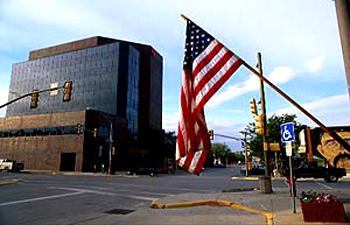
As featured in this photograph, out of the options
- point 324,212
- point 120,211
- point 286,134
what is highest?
point 286,134

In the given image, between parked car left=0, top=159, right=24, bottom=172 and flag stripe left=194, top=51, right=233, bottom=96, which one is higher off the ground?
flag stripe left=194, top=51, right=233, bottom=96

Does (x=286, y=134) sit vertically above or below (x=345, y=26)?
below

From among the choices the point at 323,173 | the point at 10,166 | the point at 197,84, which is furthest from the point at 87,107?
the point at 197,84

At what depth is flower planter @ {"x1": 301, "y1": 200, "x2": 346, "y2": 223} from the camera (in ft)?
27.5

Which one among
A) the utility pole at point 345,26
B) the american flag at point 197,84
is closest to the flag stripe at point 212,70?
the american flag at point 197,84

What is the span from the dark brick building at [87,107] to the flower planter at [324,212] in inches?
1702

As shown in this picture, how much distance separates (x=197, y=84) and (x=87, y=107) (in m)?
70.0

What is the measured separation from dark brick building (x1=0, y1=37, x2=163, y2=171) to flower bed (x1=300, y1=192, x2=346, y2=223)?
43.2m

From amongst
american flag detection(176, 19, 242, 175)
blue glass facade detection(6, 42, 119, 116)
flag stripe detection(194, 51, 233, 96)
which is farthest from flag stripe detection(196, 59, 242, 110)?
blue glass facade detection(6, 42, 119, 116)

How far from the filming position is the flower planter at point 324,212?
8367mm

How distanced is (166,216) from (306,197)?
14.2ft

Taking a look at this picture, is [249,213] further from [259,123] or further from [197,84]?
[259,123]

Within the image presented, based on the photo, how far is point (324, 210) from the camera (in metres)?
8.50

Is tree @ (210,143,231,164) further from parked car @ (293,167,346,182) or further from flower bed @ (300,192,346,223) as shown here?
flower bed @ (300,192,346,223)
